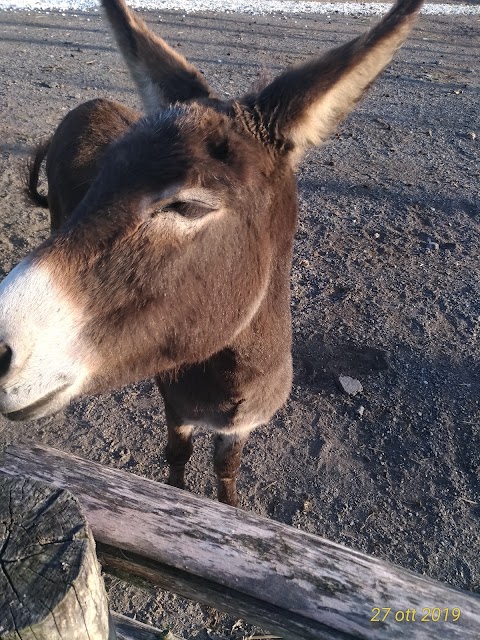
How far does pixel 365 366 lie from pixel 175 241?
9.90 ft

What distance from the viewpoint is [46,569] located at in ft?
4.12

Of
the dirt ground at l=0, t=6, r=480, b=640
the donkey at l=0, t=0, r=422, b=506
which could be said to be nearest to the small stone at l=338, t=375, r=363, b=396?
the dirt ground at l=0, t=6, r=480, b=640

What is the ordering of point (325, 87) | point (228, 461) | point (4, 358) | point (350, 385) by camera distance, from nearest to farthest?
point (4, 358) → point (325, 87) → point (228, 461) → point (350, 385)

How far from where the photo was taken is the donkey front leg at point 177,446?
313 centimetres

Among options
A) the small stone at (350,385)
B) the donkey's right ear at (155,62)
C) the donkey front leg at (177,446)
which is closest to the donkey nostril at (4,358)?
the donkey's right ear at (155,62)

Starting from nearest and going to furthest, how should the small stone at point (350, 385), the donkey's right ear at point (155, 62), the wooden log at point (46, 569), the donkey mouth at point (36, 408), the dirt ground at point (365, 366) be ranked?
the wooden log at point (46, 569), the donkey mouth at point (36, 408), the donkey's right ear at point (155, 62), the dirt ground at point (365, 366), the small stone at point (350, 385)

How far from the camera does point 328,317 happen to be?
4.86 metres

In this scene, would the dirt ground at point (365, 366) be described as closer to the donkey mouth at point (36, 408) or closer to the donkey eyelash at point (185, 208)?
the donkey eyelash at point (185, 208)

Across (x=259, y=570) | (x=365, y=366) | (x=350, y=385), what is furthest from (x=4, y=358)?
(x=365, y=366)

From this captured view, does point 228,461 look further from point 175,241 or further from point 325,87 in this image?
point 325,87

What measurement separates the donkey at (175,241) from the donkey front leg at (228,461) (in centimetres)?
96

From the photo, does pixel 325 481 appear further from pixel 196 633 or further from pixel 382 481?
pixel 196 633

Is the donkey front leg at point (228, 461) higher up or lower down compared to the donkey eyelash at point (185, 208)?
lower down

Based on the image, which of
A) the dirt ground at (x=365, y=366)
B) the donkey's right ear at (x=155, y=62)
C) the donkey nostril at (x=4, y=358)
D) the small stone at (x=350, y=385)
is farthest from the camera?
the small stone at (x=350, y=385)
